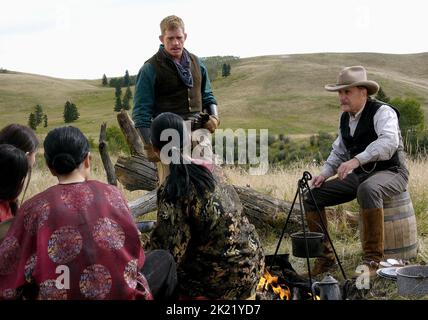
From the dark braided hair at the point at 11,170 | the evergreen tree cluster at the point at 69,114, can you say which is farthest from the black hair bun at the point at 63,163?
the evergreen tree cluster at the point at 69,114

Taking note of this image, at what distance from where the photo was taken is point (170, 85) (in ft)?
18.0

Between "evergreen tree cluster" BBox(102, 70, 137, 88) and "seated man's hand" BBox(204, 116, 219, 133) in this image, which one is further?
"evergreen tree cluster" BBox(102, 70, 137, 88)

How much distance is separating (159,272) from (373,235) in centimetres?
224

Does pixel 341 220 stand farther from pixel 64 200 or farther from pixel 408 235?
pixel 64 200

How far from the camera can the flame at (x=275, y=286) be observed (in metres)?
3.96

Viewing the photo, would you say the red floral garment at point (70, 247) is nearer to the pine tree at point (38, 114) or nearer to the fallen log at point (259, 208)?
the fallen log at point (259, 208)

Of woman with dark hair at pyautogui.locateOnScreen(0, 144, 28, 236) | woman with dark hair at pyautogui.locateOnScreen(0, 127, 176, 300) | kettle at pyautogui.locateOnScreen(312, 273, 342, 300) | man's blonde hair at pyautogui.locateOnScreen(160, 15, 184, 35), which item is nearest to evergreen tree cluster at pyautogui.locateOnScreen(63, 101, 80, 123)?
man's blonde hair at pyautogui.locateOnScreen(160, 15, 184, 35)

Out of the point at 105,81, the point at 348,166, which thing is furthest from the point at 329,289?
the point at 105,81

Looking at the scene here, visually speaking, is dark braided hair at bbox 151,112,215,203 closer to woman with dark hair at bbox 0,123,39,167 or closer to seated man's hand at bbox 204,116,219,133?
woman with dark hair at bbox 0,123,39,167

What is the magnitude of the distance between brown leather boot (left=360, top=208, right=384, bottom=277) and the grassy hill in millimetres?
51973

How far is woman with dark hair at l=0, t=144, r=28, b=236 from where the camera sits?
280cm

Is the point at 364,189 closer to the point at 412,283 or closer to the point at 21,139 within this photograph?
the point at 412,283
